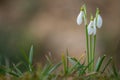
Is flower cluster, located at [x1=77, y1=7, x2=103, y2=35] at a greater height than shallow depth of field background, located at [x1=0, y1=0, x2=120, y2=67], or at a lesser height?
greater

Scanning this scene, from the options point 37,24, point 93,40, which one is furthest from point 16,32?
point 93,40

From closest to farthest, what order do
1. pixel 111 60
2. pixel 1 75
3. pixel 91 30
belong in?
pixel 1 75 < pixel 111 60 < pixel 91 30

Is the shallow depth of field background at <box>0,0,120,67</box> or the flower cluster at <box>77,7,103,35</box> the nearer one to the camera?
the flower cluster at <box>77,7,103,35</box>

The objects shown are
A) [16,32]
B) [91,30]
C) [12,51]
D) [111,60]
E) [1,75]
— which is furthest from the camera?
[16,32]

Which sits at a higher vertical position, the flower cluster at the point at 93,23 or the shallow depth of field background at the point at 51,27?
the flower cluster at the point at 93,23

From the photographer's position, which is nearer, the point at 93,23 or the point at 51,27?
the point at 93,23

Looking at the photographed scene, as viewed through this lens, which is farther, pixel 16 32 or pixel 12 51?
pixel 16 32

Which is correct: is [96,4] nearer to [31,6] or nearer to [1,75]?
[31,6]

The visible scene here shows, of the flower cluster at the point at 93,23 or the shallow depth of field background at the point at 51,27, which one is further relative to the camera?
the shallow depth of field background at the point at 51,27
